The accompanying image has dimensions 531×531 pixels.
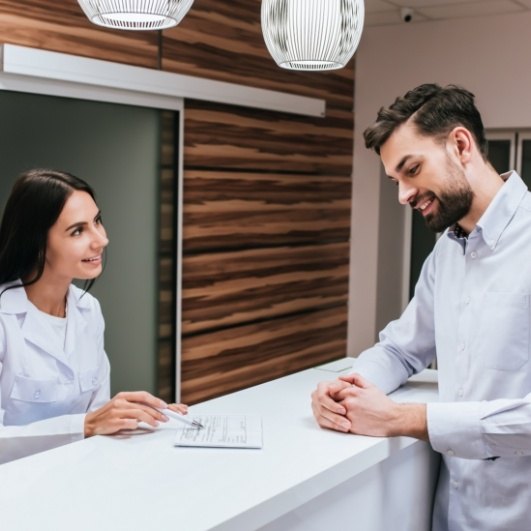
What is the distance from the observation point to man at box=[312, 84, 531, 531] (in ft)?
5.58

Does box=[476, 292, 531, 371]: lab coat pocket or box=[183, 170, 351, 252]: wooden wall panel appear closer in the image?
box=[476, 292, 531, 371]: lab coat pocket

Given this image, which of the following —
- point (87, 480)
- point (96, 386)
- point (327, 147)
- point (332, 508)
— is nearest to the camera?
point (87, 480)

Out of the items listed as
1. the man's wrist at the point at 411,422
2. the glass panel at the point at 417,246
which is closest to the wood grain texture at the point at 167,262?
the glass panel at the point at 417,246

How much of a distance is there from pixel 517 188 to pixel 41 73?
2223 mm

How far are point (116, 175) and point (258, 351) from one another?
5.16 feet

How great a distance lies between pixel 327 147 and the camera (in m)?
5.43

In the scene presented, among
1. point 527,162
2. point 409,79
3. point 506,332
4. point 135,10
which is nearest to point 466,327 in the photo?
point 506,332

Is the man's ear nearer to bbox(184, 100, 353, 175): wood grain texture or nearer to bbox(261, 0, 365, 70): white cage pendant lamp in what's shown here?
bbox(261, 0, 365, 70): white cage pendant lamp

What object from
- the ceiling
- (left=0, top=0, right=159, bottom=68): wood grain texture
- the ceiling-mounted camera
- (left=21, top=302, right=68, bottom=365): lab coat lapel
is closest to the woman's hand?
(left=21, top=302, right=68, bottom=365): lab coat lapel

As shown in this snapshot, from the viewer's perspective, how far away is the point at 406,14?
502cm

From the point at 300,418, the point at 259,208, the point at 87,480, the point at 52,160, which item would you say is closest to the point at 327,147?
the point at 259,208

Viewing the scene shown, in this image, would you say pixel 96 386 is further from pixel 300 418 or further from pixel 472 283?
pixel 472 283

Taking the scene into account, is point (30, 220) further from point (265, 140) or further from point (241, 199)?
point (265, 140)

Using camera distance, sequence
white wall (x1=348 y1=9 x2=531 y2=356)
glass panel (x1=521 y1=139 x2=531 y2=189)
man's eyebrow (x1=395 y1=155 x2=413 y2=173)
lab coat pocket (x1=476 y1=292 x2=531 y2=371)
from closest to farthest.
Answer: lab coat pocket (x1=476 y1=292 x2=531 y2=371) → man's eyebrow (x1=395 y1=155 x2=413 y2=173) → white wall (x1=348 y1=9 x2=531 y2=356) → glass panel (x1=521 y1=139 x2=531 y2=189)
